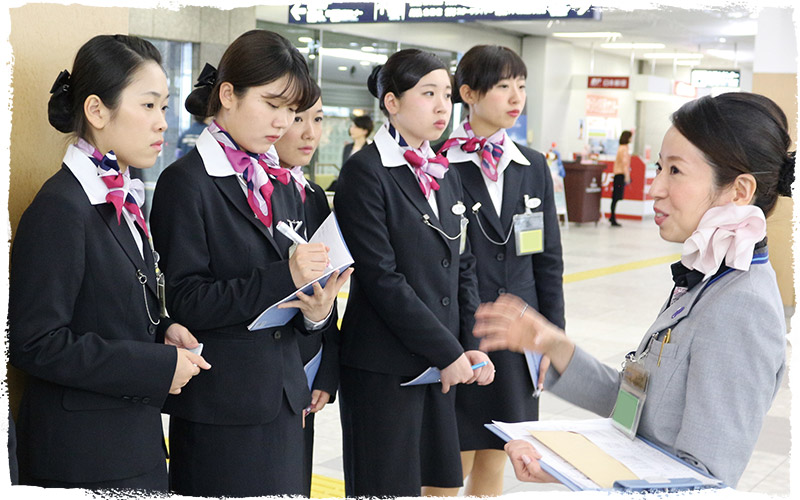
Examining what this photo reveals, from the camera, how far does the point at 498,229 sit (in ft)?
10.8

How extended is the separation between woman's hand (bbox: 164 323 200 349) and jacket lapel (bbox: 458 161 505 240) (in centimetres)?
138

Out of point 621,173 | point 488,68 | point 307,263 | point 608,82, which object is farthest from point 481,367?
point 608,82

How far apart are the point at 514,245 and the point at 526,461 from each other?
66.2 inches

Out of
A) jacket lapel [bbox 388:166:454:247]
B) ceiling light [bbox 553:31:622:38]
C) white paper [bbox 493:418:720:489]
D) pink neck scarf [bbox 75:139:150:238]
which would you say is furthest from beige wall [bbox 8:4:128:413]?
ceiling light [bbox 553:31:622:38]

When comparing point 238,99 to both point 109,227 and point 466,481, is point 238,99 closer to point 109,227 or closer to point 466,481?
point 109,227

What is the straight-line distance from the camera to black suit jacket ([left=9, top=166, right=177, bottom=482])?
1.91 m

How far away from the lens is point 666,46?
20719mm

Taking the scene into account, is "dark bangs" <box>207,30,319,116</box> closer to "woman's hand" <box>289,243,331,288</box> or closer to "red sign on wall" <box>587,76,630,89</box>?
"woman's hand" <box>289,243,331,288</box>

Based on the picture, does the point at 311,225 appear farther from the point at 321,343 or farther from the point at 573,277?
the point at 573,277

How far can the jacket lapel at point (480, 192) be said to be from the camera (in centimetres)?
329

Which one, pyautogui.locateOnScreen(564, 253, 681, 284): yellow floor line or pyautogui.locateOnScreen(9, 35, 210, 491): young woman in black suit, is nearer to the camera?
pyautogui.locateOnScreen(9, 35, 210, 491): young woman in black suit

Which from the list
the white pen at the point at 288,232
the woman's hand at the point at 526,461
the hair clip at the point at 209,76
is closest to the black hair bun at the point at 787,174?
the woman's hand at the point at 526,461

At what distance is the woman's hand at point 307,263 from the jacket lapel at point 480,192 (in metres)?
1.16

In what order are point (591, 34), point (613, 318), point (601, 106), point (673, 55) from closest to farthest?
point (613, 318) → point (591, 34) → point (601, 106) → point (673, 55)
